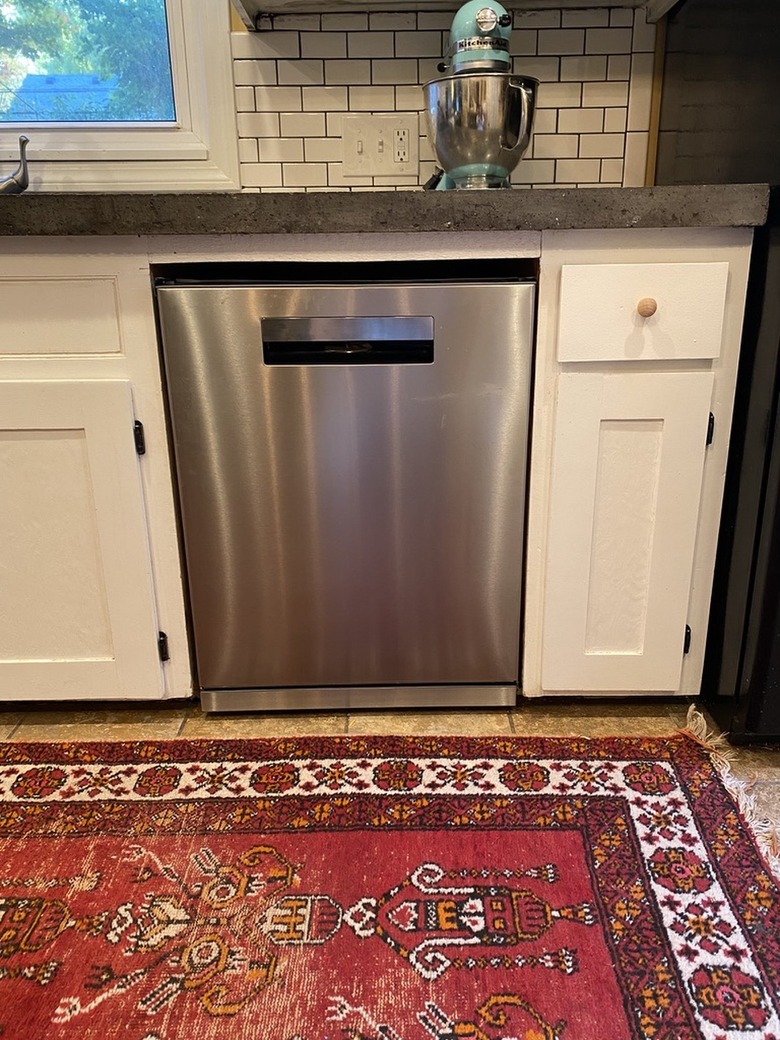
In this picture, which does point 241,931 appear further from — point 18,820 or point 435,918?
point 18,820

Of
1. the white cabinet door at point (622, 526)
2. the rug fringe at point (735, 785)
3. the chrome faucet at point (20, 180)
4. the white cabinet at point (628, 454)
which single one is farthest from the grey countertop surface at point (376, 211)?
the rug fringe at point (735, 785)

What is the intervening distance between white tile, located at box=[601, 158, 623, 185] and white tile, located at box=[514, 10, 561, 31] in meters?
0.30

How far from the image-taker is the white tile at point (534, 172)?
1.76 meters

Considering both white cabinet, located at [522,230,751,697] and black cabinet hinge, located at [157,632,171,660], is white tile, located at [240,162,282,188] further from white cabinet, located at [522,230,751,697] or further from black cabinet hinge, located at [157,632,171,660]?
black cabinet hinge, located at [157,632,171,660]

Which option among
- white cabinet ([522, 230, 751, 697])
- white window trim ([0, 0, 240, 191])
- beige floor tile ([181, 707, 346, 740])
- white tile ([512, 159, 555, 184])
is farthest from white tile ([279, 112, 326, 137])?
beige floor tile ([181, 707, 346, 740])

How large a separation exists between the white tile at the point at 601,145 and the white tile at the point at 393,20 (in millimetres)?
435

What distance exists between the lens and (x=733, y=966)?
95cm

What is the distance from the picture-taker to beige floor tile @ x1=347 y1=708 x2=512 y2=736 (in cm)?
144

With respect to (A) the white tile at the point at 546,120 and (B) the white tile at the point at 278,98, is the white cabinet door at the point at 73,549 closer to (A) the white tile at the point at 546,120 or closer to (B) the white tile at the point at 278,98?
(B) the white tile at the point at 278,98

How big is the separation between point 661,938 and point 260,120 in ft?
5.72

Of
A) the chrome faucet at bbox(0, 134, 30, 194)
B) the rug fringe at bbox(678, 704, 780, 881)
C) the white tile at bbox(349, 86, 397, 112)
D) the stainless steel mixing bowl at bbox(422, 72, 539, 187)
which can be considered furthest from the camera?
the white tile at bbox(349, 86, 397, 112)

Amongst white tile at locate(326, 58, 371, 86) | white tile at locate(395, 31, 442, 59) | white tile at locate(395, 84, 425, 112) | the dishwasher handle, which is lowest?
the dishwasher handle

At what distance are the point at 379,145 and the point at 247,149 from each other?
11.9 inches

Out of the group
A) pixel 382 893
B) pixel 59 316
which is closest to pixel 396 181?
pixel 59 316
